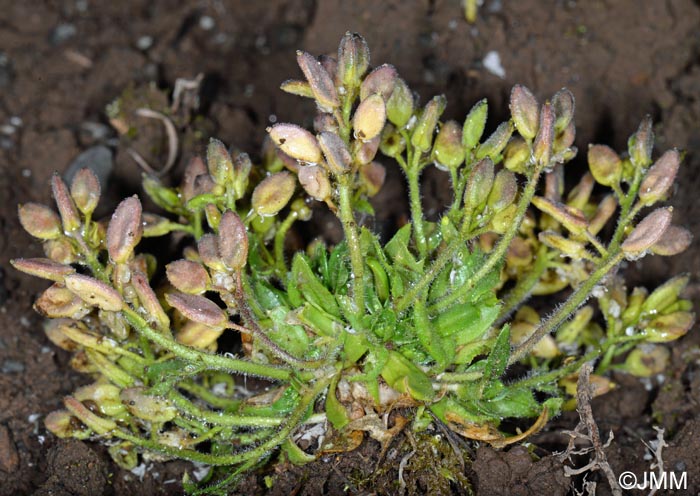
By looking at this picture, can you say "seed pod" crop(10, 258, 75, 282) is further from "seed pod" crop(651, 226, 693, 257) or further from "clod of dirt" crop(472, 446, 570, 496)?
"seed pod" crop(651, 226, 693, 257)

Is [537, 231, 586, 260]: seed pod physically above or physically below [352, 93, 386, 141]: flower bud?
below

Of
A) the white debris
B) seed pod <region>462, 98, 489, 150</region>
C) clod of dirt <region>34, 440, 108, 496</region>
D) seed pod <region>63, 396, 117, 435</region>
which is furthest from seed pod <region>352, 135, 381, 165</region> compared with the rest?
the white debris

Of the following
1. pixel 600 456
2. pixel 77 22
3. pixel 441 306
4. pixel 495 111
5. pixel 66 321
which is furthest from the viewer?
pixel 77 22

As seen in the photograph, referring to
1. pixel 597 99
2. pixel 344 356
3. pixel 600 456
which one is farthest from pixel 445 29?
pixel 600 456

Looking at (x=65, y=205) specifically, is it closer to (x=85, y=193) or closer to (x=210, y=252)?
(x=85, y=193)

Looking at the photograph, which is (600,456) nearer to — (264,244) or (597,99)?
(264,244)
